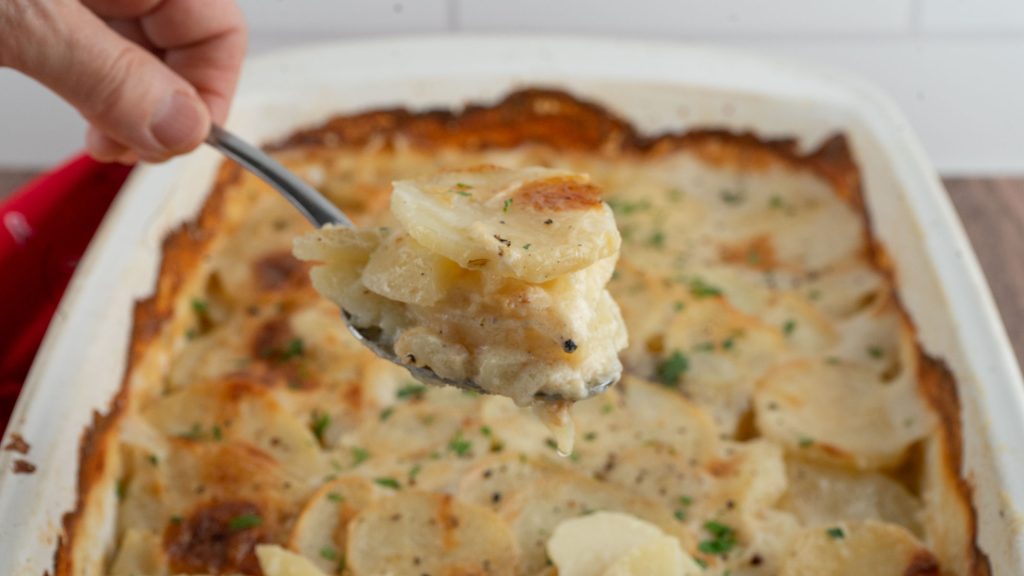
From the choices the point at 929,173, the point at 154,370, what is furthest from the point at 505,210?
the point at 929,173

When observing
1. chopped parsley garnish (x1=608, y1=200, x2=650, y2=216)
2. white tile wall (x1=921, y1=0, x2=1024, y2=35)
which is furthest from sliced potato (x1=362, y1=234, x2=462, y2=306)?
white tile wall (x1=921, y1=0, x2=1024, y2=35)

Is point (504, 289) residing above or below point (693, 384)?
above

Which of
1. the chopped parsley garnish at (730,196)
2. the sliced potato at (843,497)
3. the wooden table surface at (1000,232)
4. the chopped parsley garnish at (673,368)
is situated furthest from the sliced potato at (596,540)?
the wooden table surface at (1000,232)

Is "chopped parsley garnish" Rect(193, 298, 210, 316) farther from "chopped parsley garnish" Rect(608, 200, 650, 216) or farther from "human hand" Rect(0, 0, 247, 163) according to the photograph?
"chopped parsley garnish" Rect(608, 200, 650, 216)

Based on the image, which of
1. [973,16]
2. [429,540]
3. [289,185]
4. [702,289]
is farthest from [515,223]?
[973,16]

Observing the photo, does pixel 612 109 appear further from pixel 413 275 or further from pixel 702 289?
pixel 413 275

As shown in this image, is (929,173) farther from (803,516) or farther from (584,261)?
(584,261)
